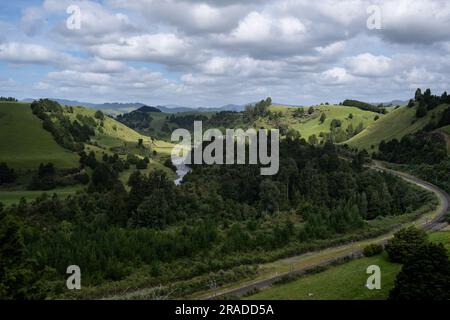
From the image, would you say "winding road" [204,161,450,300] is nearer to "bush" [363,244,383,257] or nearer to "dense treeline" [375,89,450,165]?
"bush" [363,244,383,257]

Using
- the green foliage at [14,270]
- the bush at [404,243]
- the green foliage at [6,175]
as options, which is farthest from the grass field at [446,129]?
the green foliage at [14,270]

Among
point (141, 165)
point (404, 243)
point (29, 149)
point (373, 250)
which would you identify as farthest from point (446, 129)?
point (29, 149)

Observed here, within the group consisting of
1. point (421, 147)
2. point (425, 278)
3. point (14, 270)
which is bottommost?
point (14, 270)

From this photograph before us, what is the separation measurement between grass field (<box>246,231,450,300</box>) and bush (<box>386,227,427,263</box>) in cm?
117

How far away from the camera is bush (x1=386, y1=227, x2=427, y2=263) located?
52.6 meters

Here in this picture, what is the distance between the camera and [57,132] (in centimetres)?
19712

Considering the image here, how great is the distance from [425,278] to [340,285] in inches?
466

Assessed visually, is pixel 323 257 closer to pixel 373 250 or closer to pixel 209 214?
pixel 373 250

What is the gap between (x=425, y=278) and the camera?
34.7 m

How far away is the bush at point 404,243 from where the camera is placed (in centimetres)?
5262

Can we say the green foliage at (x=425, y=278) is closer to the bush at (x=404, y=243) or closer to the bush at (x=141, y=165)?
the bush at (x=404, y=243)
